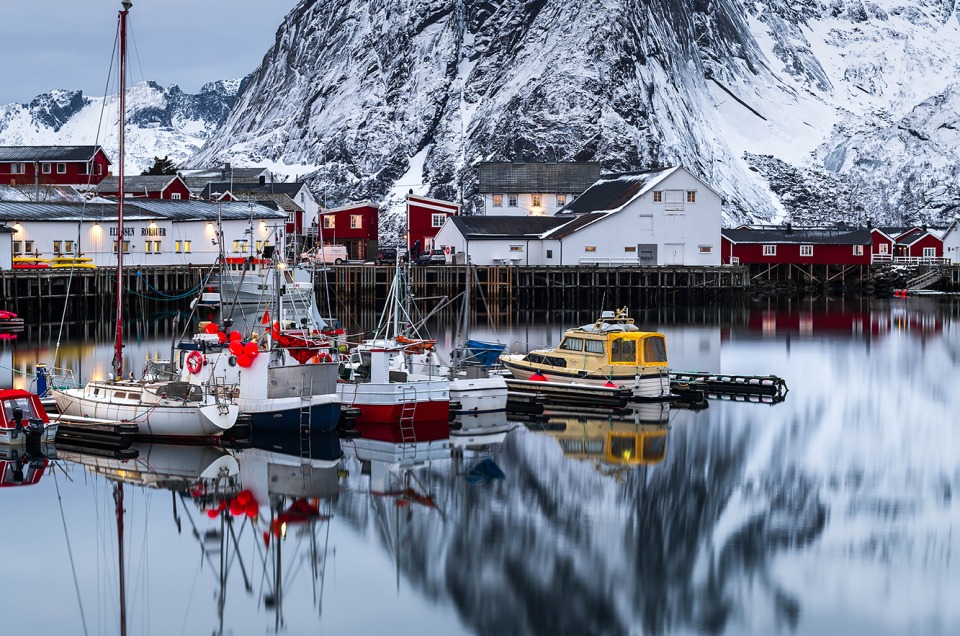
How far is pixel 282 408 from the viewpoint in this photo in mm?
28016

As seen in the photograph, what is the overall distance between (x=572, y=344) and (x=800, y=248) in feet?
197

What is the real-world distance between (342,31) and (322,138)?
2114 centimetres

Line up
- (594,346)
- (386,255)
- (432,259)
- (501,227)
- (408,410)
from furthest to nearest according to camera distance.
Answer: (386,255), (432,259), (501,227), (594,346), (408,410)

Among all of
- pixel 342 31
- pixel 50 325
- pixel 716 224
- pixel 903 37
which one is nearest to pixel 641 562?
pixel 50 325

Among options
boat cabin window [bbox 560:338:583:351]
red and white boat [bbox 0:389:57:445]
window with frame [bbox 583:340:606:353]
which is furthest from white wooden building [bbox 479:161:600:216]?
red and white boat [bbox 0:389:57:445]

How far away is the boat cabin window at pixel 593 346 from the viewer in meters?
34.8

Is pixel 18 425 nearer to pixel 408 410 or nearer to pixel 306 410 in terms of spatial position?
pixel 306 410

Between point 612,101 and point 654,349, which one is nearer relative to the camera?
point 654,349

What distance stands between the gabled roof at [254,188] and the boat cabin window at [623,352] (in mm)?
65295

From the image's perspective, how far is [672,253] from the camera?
78.1m

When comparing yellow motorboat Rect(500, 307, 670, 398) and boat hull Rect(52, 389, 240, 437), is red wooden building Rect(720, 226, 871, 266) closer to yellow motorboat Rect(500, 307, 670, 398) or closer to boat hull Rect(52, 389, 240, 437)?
yellow motorboat Rect(500, 307, 670, 398)

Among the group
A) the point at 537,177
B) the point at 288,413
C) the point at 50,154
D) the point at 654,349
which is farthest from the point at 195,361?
the point at 50,154

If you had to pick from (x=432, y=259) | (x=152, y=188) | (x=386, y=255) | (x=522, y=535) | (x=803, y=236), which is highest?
(x=152, y=188)

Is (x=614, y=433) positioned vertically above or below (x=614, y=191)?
below
